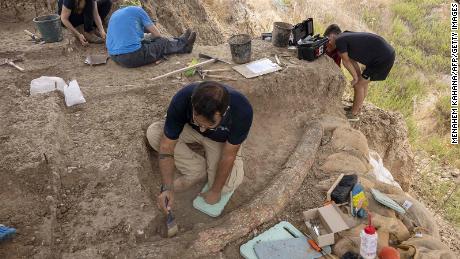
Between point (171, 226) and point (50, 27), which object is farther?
point (50, 27)

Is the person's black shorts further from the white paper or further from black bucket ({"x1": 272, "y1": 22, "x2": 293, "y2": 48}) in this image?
the white paper

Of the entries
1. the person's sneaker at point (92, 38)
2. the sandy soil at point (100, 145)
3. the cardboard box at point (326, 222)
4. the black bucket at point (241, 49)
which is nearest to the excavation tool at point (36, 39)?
the sandy soil at point (100, 145)

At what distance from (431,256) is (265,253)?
1.24 meters

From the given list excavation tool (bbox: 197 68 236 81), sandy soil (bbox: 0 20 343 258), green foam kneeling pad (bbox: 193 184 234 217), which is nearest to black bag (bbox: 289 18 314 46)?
sandy soil (bbox: 0 20 343 258)

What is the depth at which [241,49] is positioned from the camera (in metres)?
5.05

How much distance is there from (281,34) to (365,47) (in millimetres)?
1172

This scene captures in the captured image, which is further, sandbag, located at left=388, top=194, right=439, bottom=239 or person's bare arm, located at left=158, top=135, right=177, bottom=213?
sandbag, located at left=388, top=194, right=439, bottom=239

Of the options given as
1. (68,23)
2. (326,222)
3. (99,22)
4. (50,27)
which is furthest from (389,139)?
(50,27)

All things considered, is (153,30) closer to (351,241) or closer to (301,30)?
(301,30)

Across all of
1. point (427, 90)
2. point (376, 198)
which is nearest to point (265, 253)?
point (376, 198)

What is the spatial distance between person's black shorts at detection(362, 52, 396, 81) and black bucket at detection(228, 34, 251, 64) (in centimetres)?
170

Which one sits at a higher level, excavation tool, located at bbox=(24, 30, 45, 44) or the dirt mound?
excavation tool, located at bbox=(24, 30, 45, 44)

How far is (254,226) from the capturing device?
10.2ft

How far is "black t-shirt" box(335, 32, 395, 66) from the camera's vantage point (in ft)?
16.9
